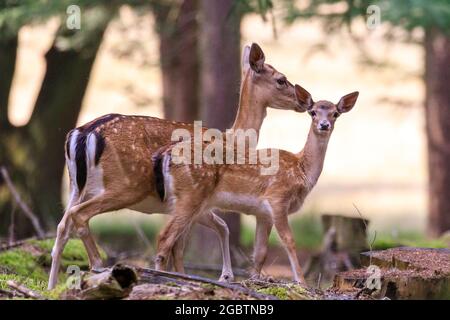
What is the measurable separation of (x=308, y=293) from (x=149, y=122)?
95.8 inches

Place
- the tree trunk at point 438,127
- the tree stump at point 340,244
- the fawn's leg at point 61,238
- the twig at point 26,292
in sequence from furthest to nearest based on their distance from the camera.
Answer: the tree trunk at point 438,127 < the tree stump at point 340,244 < the fawn's leg at point 61,238 < the twig at point 26,292

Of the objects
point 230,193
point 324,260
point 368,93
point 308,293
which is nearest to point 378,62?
point 324,260

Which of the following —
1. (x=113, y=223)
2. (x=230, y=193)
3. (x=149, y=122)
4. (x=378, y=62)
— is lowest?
(x=113, y=223)

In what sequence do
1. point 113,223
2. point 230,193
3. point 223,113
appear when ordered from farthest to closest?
point 113,223 < point 223,113 < point 230,193

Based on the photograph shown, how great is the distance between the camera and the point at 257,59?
9734 millimetres

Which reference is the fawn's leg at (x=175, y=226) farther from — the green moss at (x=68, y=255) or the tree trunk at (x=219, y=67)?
the tree trunk at (x=219, y=67)

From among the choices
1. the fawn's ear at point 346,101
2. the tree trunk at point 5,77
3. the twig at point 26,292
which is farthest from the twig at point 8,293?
the tree trunk at point 5,77

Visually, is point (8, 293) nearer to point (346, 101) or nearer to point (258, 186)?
point (258, 186)

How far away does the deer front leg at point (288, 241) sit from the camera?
7.96m

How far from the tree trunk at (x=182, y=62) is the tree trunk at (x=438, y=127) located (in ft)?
13.0

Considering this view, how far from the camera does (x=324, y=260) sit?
12383 mm

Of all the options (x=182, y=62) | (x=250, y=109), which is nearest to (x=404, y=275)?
(x=250, y=109)
